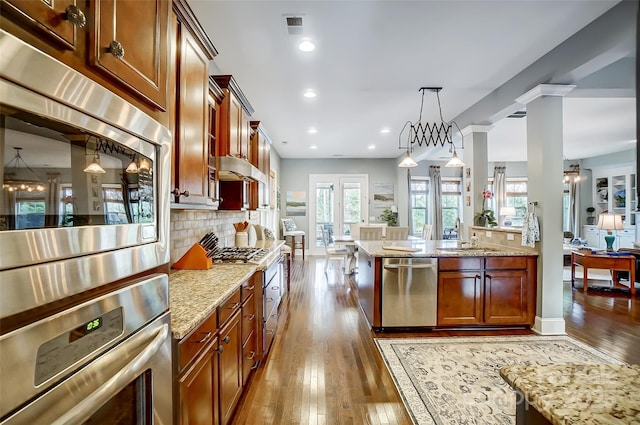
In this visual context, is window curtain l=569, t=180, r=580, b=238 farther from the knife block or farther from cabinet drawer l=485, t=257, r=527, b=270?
the knife block

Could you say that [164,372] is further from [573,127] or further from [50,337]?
[573,127]

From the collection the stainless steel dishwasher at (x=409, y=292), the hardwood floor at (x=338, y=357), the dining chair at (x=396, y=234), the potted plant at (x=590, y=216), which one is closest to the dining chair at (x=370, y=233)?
the dining chair at (x=396, y=234)

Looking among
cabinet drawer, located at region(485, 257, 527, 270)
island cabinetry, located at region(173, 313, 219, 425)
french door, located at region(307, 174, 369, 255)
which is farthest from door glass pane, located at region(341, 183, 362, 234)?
island cabinetry, located at region(173, 313, 219, 425)

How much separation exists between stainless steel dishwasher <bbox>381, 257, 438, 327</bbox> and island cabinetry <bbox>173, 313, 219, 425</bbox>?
217 cm

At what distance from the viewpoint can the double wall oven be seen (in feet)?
1.69

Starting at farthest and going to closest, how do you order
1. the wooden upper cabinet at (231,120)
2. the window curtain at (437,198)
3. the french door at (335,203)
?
the window curtain at (437,198)
the french door at (335,203)
the wooden upper cabinet at (231,120)

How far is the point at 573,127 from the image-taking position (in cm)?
592

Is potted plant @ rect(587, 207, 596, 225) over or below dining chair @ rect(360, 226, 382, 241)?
over

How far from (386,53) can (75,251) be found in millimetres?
3068

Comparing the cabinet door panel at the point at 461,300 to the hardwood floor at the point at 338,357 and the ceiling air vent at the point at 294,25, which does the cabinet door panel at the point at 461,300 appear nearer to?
the hardwood floor at the point at 338,357

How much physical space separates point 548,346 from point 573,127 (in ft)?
15.9

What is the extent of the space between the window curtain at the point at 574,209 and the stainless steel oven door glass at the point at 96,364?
36.3ft

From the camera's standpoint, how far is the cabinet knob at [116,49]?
31.7 inches

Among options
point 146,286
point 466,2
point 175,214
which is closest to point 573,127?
point 466,2
